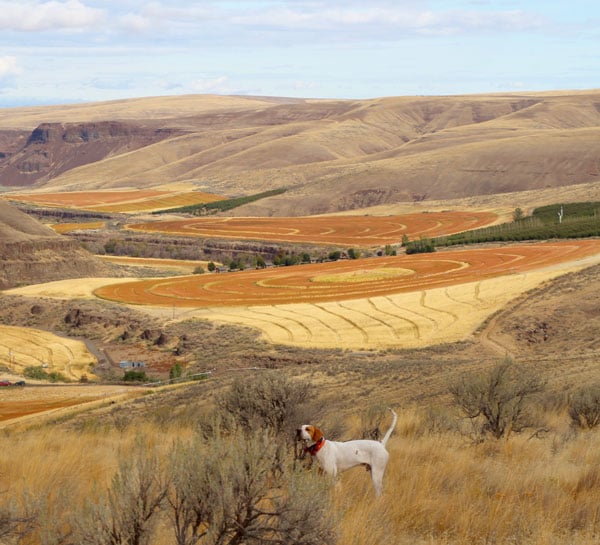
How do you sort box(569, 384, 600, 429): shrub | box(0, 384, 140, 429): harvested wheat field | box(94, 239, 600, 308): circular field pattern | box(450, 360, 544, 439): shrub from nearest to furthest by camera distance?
box(450, 360, 544, 439): shrub, box(569, 384, 600, 429): shrub, box(0, 384, 140, 429): harvested wheat field, box(94, 239, 600, 308): circular field pattern

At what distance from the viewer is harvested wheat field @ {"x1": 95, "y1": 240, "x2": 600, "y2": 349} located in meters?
45.0

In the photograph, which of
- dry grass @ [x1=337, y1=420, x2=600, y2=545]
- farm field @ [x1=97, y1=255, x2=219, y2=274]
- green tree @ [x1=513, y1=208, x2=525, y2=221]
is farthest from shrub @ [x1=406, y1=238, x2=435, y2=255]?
dry grass @ [x1=337, y1=420, x2=600, y2=545]

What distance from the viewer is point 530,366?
2798cm

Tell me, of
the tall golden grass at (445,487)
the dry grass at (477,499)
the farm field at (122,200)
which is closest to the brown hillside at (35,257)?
the tall golden grass at (445,487)

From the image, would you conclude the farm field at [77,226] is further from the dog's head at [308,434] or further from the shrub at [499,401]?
the dog's head at [308,434]

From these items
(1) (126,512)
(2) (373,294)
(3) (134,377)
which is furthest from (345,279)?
(1) (126,512)

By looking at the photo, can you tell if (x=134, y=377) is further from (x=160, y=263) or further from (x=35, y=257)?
(x=160, y=263)

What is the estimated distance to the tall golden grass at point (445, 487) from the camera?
302 inches

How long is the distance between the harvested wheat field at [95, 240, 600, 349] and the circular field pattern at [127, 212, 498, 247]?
2488 cm

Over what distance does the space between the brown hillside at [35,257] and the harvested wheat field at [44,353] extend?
66.1 ft

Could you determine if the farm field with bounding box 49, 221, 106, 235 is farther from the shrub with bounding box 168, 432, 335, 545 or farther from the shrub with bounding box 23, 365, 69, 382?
the shrub with bounding box 168, 432, 335, 545

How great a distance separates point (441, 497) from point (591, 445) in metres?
3.81

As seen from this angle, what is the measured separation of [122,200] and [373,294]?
12013 centimetres

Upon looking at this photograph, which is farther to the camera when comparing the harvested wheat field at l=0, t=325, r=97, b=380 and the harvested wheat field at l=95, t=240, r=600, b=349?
the harvested wheat field at l=95, t=240, r=600, b=349
